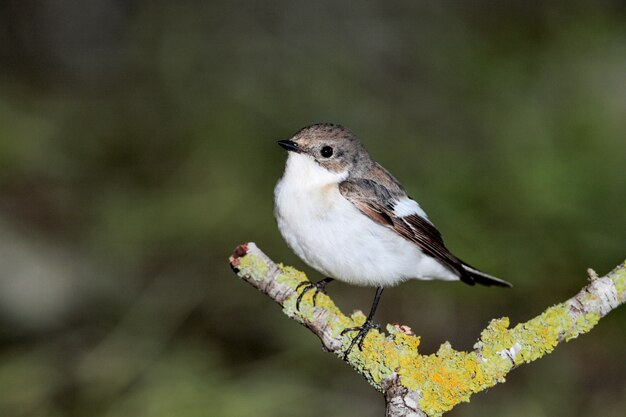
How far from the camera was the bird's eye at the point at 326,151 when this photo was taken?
3148 millimetres

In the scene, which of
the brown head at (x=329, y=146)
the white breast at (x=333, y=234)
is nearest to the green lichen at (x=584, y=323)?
the white breast at (x=333, y=234)

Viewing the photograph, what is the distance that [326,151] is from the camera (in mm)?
3154

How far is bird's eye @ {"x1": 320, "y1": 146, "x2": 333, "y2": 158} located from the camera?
10.3 feet

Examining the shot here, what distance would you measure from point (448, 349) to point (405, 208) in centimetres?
114

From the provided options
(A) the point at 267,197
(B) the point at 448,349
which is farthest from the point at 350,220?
(A) the point at 267,197

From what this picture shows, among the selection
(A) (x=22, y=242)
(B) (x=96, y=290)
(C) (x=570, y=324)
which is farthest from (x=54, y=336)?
(C) (x=570, y=324)

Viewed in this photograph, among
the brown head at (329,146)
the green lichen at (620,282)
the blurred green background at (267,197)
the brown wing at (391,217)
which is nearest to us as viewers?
the green lichen at (620,282)

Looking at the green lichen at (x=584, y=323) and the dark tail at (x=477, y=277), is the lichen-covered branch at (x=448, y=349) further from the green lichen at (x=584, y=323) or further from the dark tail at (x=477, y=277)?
the dark tail at (x=477, y=277)

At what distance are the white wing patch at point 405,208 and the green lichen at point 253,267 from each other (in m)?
1.02

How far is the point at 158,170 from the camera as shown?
5258 millimetres

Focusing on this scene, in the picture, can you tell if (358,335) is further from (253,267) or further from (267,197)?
(267,197)

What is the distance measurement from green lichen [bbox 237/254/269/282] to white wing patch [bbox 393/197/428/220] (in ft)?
3.34

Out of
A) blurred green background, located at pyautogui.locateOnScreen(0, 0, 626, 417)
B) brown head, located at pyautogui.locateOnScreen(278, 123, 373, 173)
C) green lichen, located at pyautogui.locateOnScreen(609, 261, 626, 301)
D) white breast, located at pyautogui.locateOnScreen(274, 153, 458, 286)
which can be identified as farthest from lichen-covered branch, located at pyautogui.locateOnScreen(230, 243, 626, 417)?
blurred green background, located at pyautogui.locateOnScreen(0, 0, 626, 417)

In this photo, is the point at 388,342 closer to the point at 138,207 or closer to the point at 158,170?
the point at 138,207
